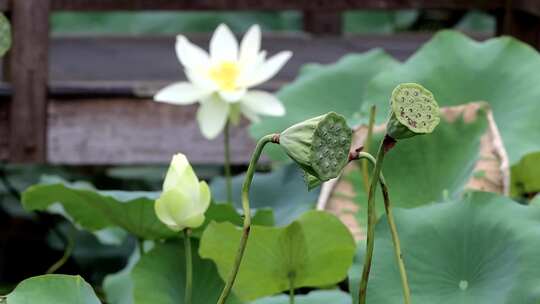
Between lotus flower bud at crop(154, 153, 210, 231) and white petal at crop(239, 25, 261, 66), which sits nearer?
lotus flower bud at crop(154, 153, 210, 231)

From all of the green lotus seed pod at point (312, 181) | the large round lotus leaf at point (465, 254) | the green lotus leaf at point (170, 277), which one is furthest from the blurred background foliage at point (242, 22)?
the green lotus seed pod at point (312, 181)

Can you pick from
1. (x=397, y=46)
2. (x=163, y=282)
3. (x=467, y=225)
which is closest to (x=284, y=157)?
(x=163, y=282)

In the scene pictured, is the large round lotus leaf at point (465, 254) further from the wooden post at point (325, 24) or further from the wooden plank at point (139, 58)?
the wooden post at point (325, 24)

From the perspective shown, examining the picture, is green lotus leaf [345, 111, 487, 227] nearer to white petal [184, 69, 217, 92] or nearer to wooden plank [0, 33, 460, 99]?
white petal [184, 69, 217, 92]

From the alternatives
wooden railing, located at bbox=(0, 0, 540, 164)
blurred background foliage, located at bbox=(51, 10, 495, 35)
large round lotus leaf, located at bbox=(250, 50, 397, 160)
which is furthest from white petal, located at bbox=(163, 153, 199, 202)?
blurred background foliage, located at bbox=(51, 10, 495, 35)

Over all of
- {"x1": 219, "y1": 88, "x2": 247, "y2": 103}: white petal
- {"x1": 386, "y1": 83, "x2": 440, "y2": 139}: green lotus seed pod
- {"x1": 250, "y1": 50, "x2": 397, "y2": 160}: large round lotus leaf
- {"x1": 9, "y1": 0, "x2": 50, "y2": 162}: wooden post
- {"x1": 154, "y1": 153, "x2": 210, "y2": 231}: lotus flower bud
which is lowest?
{"x1": 9, "y1": 0, "x2": 50, "y2": 162}: wooden post

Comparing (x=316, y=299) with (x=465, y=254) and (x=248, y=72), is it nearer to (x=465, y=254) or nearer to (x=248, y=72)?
(x=465, y=254)
